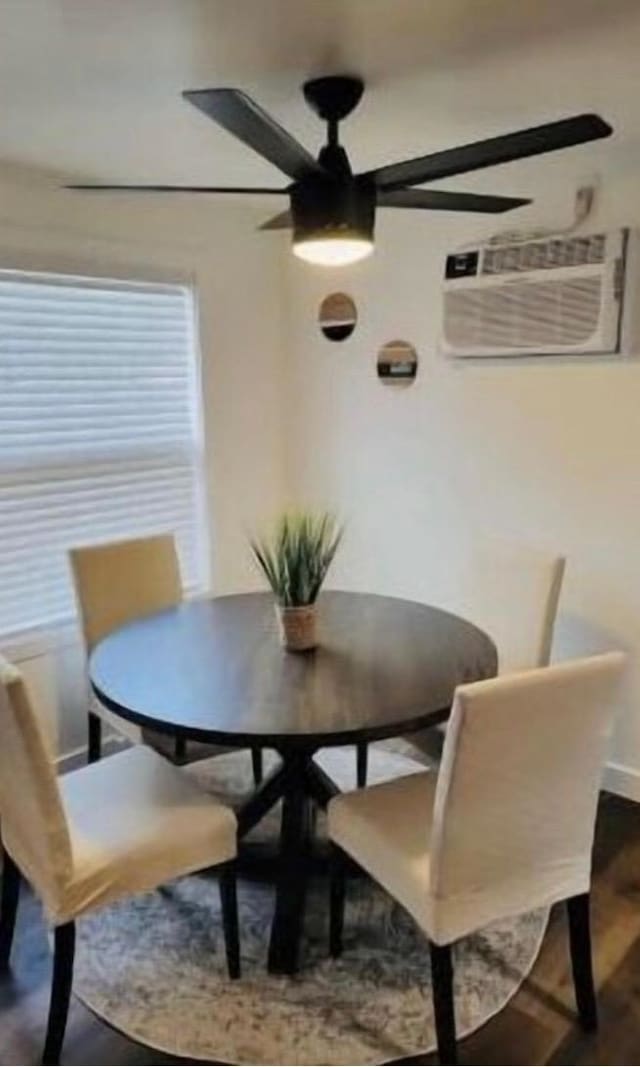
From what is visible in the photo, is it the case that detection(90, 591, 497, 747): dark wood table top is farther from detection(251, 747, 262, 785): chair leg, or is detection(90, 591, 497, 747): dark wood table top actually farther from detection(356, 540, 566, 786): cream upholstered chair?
detection(251, 747, 262, 785): chair leg

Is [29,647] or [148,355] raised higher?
[148,355]

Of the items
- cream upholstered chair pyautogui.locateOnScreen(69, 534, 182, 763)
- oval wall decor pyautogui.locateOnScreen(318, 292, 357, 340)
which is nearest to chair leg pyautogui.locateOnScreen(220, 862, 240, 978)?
cream upholstered chair pyautogui.locateOnScreen(69, 534, 182, 763)

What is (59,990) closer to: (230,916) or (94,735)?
(230,916)

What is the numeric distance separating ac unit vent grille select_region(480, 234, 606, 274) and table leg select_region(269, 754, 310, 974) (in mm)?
1832

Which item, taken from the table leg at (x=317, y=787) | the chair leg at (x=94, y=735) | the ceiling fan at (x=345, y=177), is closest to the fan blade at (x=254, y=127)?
the ceiling fan at (x=345, y=177)

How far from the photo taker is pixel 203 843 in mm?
2014

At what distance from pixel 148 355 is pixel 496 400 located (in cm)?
→ 141

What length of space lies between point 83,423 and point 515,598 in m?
1.73

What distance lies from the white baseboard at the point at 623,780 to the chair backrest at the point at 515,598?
606 millimetres

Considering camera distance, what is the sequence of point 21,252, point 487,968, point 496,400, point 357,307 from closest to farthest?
point 487,968 → point 21,252 → point 496,400 → point 357,307

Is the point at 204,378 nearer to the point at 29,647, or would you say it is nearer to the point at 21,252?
the point at 21,252

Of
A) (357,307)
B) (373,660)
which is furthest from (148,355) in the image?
(373,660)

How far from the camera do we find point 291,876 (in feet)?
7.36

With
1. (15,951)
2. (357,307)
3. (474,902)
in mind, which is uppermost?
(357,307)
